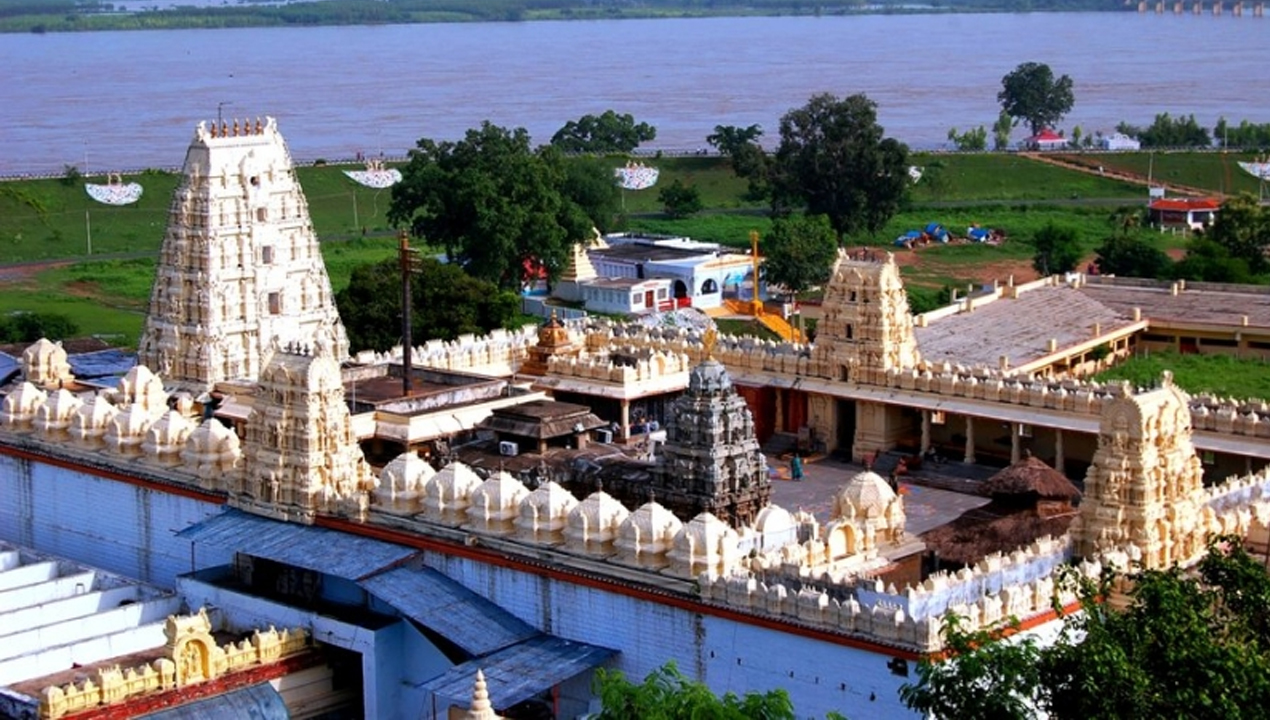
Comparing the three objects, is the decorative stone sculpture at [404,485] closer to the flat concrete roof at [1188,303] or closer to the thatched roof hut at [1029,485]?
the thatched roof hut at [1029,485]

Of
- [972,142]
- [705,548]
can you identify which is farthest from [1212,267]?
[972,142]

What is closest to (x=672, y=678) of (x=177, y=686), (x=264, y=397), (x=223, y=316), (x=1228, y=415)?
(x=177, y=686)

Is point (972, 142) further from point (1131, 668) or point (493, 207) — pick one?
point (1131, 668)

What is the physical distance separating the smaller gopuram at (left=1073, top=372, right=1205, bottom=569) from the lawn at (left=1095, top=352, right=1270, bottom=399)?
20.8m

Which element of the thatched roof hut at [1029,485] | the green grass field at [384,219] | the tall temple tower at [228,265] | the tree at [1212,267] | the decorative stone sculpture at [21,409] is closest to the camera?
the thatched roof hut at [1029,485]

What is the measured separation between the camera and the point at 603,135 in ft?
378

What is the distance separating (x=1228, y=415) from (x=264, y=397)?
52.9ft

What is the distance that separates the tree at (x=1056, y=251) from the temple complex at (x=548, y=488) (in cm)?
3468

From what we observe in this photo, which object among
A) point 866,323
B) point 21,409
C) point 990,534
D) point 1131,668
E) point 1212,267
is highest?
point 866,323

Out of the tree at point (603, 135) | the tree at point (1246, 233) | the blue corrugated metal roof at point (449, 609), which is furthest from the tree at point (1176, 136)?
the blue corrugated metal roof at point (449, 609)

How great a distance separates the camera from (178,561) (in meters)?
40.1

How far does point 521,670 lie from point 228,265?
17.5 metres

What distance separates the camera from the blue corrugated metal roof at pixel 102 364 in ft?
167

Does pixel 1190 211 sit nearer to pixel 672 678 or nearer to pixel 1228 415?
pixel 1228 415
